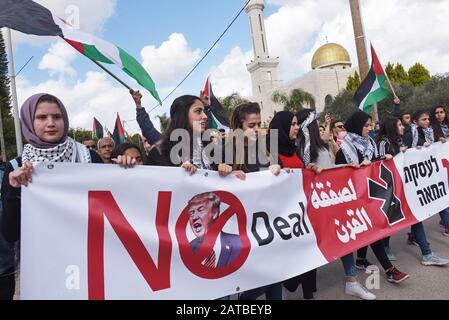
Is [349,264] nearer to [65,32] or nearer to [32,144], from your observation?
[32,144]

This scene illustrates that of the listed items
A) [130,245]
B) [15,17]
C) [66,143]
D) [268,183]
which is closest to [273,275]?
[268,183]

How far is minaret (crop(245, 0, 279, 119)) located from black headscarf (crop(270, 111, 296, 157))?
59173 mm

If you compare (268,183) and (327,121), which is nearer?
(268,183)

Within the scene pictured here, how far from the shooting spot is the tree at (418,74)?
43.7 m

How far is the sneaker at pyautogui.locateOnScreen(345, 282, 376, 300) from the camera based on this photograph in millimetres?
3338

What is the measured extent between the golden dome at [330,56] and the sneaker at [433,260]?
61.3 meters

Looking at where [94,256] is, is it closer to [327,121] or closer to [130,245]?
[130,245]

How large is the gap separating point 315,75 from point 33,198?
5189 centimetres

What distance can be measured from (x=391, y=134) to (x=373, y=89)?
194 centimetres

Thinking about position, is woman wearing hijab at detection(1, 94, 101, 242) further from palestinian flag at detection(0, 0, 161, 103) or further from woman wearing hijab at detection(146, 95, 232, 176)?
palestinian flag at detection(0, 0, 161, 103)

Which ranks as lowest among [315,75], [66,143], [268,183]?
[268,183]

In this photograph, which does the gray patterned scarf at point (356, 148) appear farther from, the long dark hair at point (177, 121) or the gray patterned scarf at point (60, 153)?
the gray patterned scarf at point (60, 153)

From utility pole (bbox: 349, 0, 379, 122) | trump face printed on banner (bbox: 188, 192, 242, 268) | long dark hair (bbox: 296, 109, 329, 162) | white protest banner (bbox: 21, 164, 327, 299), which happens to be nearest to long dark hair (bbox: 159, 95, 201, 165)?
white protest banner (bbox: 21, 164, 327, 299)

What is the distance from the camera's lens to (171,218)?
8.21ft
